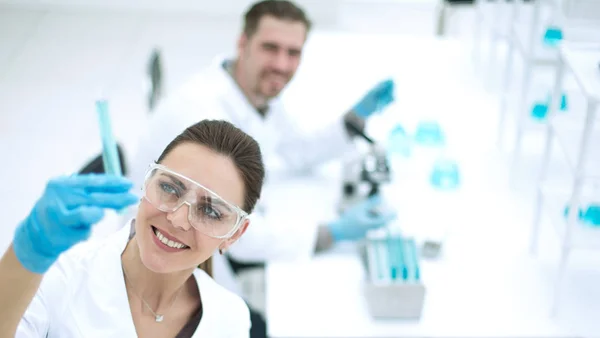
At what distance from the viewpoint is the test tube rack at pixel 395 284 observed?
6.47ft

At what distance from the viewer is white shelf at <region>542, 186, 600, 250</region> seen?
6.32ft

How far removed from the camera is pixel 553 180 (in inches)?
93.7

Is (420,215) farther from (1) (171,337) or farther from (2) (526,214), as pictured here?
(1) (171,337)

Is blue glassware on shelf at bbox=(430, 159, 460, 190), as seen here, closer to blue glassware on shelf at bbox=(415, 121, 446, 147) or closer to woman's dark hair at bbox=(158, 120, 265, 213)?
blue glassware on shelf at bbox=(415, 121, 446, 147)

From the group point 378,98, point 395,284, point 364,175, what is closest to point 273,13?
point 378,98

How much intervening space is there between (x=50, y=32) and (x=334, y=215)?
364cm

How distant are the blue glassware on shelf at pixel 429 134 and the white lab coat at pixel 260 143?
0.29 meters

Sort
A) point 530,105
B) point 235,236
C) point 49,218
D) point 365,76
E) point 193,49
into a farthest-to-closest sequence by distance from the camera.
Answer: point 193,49
point 365,76
point 530,105
point 235,236
point 49,218

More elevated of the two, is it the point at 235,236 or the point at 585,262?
the point at 235,236

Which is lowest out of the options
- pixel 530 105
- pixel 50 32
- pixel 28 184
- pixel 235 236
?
pixel 28 184

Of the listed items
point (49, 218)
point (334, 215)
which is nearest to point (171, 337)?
point (49, 218)

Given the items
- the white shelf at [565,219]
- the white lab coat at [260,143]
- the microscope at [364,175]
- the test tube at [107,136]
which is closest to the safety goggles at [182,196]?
the test tube at [107,136]

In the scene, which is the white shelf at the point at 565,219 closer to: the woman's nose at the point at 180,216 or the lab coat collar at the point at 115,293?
the lab coat collar at the point at 115,293

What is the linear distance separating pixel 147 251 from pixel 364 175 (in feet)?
4.24
